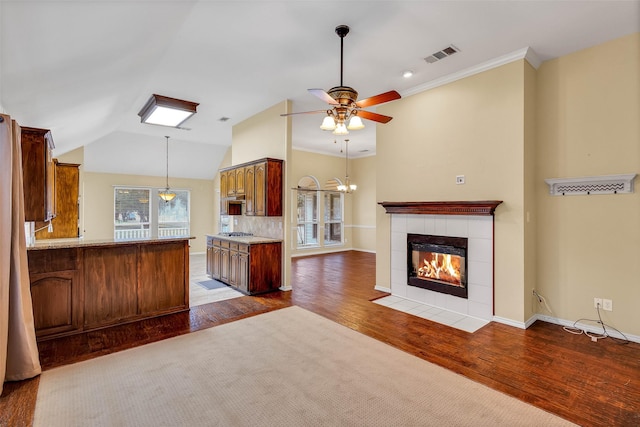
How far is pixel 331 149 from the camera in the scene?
9383 mm

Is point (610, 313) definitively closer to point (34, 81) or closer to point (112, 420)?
point (112, 420)

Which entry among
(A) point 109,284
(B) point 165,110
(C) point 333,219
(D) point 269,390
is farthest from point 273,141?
(C) point 333,219

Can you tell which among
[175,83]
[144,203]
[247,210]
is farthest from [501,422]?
[144,203]

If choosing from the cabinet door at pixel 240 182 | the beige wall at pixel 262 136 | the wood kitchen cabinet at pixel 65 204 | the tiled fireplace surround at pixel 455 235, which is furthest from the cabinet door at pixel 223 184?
the tiled fireplace surround at pixel 455 235

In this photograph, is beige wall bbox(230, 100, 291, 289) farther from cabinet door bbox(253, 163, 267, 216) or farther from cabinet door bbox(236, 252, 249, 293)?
cabinet door bbox(236, 252, 249, 293)

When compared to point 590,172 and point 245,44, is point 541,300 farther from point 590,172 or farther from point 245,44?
point 245,44

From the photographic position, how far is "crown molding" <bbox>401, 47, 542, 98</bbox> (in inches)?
142

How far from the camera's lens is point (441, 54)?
12.1 ft

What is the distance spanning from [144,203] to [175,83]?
606cm

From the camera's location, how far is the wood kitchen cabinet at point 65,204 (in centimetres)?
553

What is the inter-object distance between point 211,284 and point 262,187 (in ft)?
6.95

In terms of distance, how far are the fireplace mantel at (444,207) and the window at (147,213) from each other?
7087 mm

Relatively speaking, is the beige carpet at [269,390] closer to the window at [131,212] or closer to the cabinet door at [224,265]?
the cabinet door at [224,265]

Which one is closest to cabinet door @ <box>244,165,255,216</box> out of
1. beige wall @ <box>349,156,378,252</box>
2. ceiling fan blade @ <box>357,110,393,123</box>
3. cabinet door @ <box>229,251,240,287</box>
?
cabinet door @ <box>229,251,240,287</box>
